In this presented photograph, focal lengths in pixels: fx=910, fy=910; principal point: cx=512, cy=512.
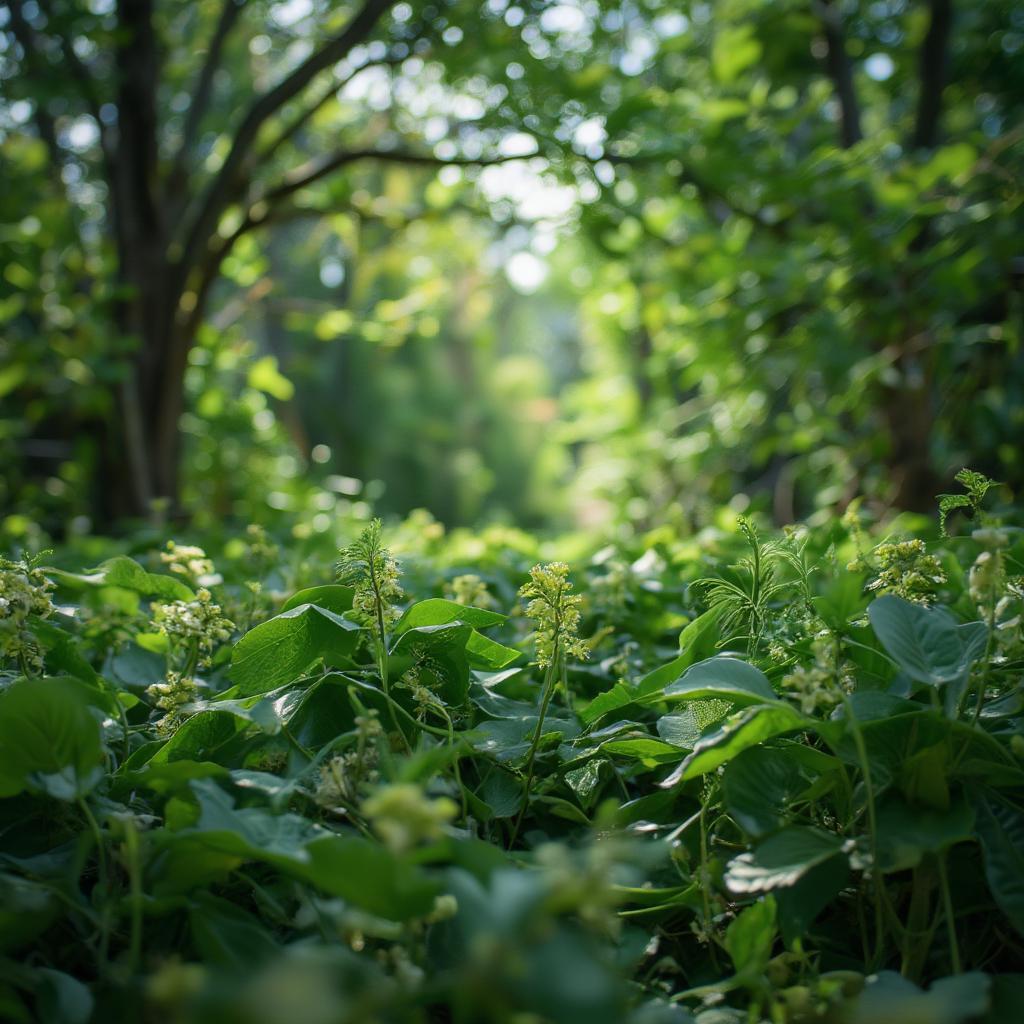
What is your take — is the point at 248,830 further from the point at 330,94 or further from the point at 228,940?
the point at 330,94

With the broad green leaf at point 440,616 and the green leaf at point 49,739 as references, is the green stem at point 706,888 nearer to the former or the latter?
the broad green leaf at point 440,616

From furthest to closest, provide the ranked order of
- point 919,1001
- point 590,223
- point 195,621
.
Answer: point 590,223 < point 195,621 < point 919,1001

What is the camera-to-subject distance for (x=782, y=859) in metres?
0.54

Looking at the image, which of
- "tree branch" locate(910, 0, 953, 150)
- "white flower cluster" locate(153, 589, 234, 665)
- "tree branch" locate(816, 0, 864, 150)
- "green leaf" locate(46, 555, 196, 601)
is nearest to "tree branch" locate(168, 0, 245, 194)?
"tree branch" locate(816, 0, 864, 150)

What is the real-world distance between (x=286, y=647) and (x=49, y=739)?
0.61ft

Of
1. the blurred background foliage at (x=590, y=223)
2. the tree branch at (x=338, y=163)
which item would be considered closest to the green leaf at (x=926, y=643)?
the blurred background foliage at (x=590, y=223)

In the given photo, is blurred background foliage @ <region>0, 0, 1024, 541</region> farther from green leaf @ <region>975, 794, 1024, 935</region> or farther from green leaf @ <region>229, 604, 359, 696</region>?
green leaf @ <region>975, 794, 1024, 935</region>

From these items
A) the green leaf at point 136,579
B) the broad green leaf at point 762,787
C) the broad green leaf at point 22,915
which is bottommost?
the broad green leaf at point 762,787

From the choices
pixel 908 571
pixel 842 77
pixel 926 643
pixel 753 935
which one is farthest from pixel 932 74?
pixel 753 935

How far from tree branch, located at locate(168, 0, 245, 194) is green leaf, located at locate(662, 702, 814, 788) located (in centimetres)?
268

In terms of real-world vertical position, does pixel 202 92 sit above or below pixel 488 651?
above

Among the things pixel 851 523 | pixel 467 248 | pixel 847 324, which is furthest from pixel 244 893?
pixel 467 248

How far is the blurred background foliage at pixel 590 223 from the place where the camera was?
210 centimetres

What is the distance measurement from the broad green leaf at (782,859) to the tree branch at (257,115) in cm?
210
